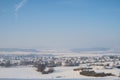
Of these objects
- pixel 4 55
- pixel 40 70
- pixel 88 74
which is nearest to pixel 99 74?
pixel 88 74

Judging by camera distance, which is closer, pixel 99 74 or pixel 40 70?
pixel 99 74

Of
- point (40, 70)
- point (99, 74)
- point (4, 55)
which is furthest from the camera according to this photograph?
point (4, 55)

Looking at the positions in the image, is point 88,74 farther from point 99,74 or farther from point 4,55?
point 4,55

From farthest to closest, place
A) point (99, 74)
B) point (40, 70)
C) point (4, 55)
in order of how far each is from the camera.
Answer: point (4, 55) → point (40, 70) → point (99, 74)

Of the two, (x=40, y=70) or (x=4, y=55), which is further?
(x=4, y=55)

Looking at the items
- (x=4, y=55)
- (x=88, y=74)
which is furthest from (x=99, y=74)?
(x=4, y=55)

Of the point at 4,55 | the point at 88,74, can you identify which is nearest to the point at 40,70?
the point at 88,74

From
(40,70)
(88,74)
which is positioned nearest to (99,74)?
(88,74)

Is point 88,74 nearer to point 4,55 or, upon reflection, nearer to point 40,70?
point 40,70
